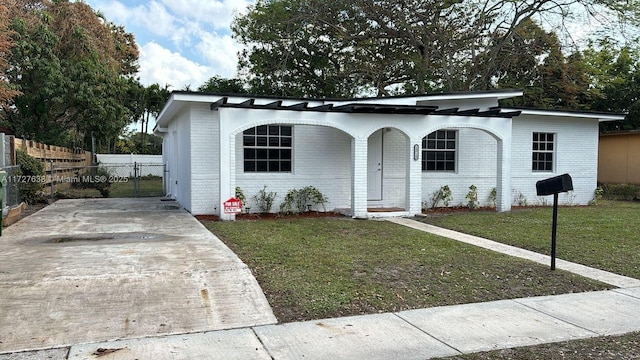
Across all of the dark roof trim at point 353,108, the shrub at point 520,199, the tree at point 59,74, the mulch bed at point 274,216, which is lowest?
the mulch bed at point 274,216

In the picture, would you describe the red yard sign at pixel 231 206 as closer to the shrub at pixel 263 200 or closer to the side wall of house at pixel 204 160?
the side wall of house at pixel 204 160

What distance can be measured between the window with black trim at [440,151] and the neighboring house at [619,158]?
9.04m

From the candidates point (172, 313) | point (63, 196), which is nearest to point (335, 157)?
point (172, 313)

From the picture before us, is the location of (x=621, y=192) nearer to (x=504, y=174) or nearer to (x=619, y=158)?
(x=619, y=158)

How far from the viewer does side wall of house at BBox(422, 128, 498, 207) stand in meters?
14.0

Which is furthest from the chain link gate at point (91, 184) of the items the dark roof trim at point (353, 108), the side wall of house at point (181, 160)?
the dark roof trim at point (353, 108)

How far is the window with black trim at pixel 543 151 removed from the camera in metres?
15.2

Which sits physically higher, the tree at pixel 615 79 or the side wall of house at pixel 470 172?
the tree at pixel 615 79

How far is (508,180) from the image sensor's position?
13414 mm

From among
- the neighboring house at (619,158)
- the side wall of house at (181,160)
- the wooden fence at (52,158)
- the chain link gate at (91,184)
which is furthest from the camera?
the neighboring house at (619,158)

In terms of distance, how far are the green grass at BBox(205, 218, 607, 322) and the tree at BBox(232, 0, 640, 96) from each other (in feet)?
52.7

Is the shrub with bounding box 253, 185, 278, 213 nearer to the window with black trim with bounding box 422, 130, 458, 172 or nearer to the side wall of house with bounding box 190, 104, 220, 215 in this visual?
the side wall of house with bounding box 190, 104, 220, 215

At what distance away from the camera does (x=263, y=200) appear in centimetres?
1242

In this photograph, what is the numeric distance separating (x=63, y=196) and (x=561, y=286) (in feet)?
53.1
